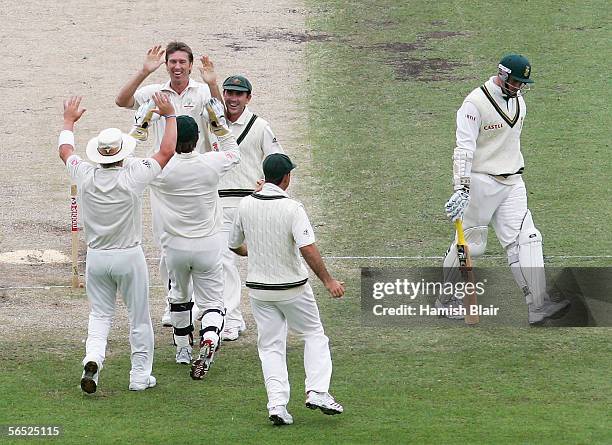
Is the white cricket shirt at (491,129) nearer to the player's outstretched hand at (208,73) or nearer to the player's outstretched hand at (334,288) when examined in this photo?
the player's outstretched hand at (208,73)

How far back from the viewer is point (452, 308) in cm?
1302

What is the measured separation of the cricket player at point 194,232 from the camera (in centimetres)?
1118

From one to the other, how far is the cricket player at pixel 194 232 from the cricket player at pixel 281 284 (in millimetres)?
938

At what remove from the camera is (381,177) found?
17125 mm

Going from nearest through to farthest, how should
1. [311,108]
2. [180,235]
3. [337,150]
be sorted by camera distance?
[180,235], [337,150], [311,108]

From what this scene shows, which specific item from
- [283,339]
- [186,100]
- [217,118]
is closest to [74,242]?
[186,100]

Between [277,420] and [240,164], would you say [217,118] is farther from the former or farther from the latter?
[277,420]

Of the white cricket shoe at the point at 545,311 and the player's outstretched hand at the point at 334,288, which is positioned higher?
the white cricket shoe at the point at 545,311

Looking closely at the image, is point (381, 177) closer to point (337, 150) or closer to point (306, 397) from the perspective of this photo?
point (337, 150)

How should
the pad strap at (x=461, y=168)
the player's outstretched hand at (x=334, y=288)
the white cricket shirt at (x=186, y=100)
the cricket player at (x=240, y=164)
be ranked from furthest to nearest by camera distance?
1. the pad strap at (x=461, y=168)
2. the cricket player at (x=240, y=164)
3. the white cricket shirt at (x=186, y=100)
4. the player's outstretched hand at (x=334, y=288)

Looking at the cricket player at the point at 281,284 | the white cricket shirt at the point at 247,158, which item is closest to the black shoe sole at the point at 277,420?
the cricket player at the point at 281,284

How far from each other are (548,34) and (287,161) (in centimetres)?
1227

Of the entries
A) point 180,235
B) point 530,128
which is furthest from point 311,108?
point 180,235

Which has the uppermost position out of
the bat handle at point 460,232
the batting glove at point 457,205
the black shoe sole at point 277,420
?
the batting glove at point 457,205
